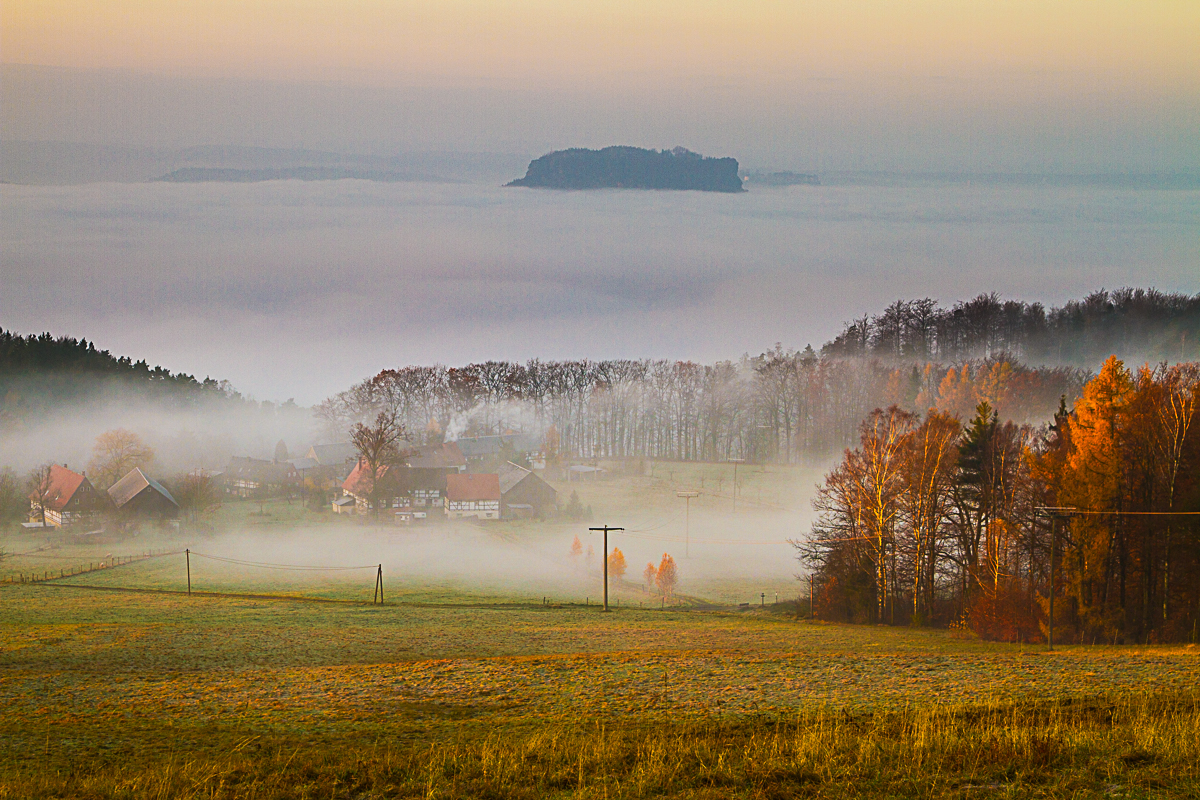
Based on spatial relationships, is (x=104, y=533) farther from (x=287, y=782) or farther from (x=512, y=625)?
(x=287, y=782)

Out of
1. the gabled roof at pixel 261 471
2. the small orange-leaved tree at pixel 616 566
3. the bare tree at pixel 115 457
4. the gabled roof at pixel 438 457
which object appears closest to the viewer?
the small orange-leaved tree at pixel 616 566

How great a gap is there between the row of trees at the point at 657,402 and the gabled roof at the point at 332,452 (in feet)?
10.3

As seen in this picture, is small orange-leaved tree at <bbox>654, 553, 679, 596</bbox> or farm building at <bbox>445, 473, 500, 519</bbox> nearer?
small orange-leaved tree at <bbox>654, 553, 679, 596</bbox>

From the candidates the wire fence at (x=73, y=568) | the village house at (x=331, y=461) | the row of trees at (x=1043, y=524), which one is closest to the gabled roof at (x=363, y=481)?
the village house at (x=331, y=461)

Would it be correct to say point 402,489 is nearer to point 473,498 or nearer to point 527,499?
point 473,498

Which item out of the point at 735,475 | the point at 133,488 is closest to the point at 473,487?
the point at 735,475

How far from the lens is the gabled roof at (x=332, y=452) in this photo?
110438 mm

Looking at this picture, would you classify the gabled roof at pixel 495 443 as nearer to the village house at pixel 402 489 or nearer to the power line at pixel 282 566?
the village house at pixel 402 489

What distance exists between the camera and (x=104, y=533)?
74.6m


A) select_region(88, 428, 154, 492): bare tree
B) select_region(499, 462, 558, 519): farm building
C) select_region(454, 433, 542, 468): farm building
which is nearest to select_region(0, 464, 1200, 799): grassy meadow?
select_region(499, 462, 558, 519): farm building

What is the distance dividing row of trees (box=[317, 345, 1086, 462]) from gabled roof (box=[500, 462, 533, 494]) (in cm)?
1284

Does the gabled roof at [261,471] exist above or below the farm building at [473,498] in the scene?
above

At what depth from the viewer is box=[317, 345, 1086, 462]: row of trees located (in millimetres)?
105188

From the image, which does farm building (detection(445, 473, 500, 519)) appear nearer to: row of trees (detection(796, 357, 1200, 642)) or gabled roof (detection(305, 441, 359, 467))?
gabled roof (detection(305, 441, 359, 467))
